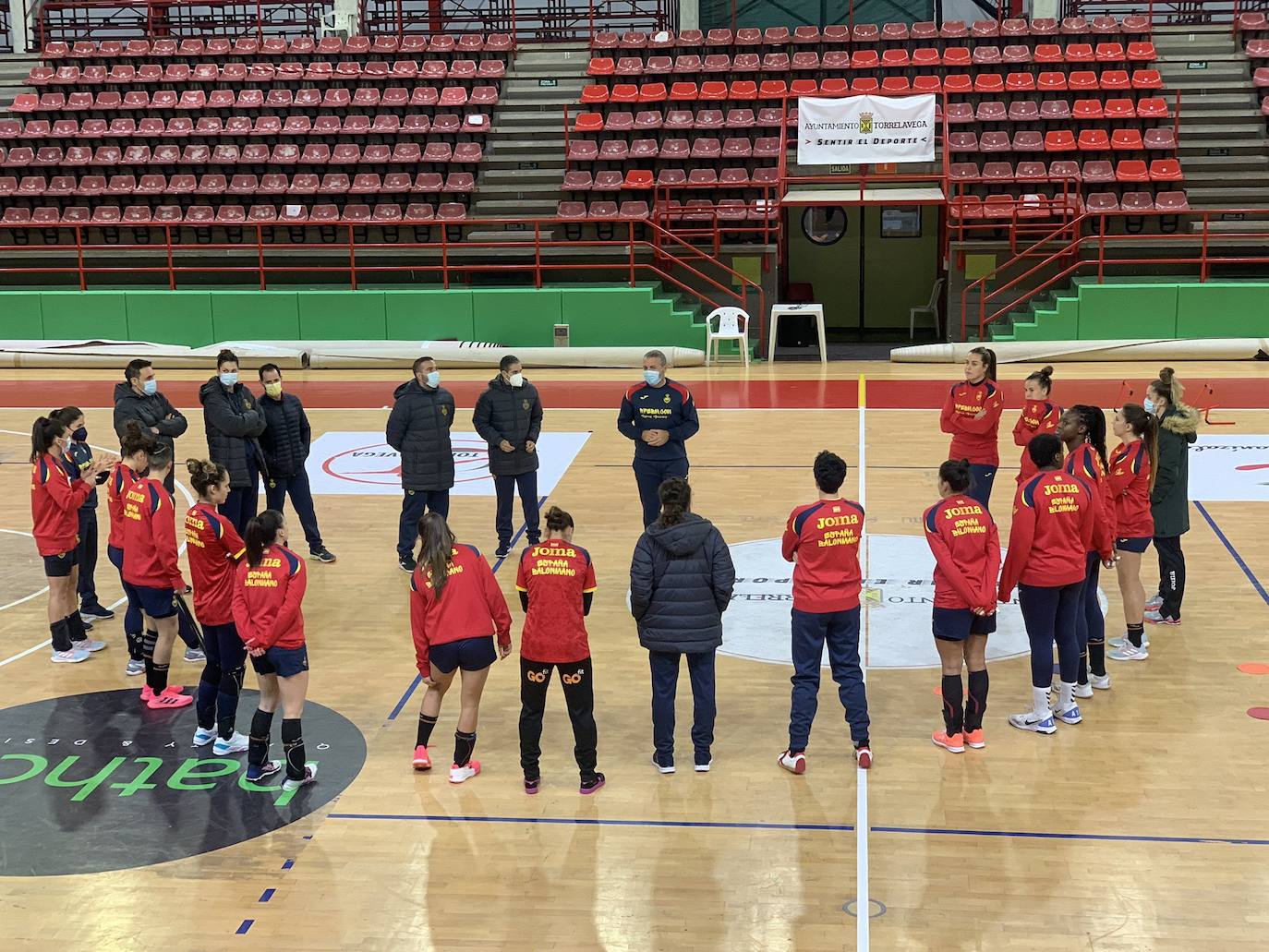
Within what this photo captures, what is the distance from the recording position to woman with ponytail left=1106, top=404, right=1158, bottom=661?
8641 millimetres

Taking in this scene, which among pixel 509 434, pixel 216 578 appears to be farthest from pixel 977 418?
pixel 216 578

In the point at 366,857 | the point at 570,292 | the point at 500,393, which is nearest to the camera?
the point at 366,857

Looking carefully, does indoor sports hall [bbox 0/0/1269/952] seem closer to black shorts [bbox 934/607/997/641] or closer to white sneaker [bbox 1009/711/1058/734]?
white sneaker [bbox 1009/711/1058/734]

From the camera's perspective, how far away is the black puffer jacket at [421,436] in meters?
10.9

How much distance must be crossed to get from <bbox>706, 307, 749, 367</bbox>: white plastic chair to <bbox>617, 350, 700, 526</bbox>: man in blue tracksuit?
11.1m

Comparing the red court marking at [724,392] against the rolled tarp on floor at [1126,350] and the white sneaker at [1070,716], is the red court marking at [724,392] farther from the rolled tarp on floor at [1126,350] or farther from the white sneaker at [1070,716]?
the white sneaker at [1070,716]

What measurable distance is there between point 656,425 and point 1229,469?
7.01m

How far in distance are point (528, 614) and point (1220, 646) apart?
16.6 ft

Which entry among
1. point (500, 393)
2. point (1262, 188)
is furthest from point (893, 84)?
point (500, 393)

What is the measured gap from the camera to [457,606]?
7047mm

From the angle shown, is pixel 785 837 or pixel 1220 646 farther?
pixel 1220 646

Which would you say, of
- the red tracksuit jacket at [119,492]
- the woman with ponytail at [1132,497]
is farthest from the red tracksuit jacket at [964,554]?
the red tracksuit jacket at [119,492]

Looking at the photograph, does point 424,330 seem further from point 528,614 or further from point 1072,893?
point 1072,893

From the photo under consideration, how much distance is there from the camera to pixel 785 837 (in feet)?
22.1
